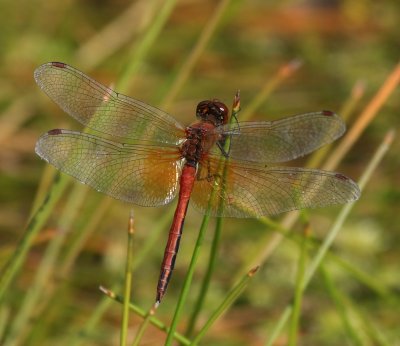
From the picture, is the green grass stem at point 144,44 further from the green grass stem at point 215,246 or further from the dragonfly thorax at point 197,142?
the green grass stem at point 215,246

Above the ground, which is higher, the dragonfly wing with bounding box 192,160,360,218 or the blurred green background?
the blurred green background

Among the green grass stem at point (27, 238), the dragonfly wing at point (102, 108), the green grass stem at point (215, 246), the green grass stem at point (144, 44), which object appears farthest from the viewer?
the green grass stem at point (144, 44)

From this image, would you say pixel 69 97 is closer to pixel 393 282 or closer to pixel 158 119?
pixel 158 119

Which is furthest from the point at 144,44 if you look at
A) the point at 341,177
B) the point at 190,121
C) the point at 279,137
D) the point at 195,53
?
the point at 190,121

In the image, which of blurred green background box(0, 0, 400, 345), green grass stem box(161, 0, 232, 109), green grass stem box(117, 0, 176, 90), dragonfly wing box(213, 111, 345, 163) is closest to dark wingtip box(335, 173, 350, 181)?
dragonfly wing box(213, 111, 345, 163)

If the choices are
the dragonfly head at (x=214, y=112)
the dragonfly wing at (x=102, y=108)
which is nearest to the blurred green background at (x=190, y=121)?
the dragonfly wing at (x=102, y=108)

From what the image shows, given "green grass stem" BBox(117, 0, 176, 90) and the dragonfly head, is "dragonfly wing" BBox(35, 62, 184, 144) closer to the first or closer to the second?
the dragonfly head

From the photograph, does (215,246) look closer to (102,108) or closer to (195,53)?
(102,108)

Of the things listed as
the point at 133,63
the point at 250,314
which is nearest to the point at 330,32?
the point at 250,314
